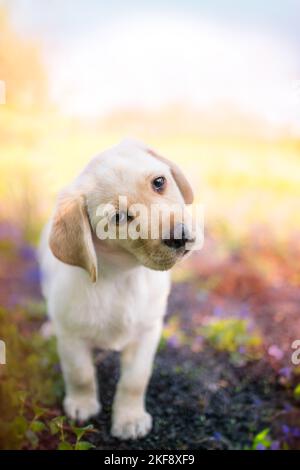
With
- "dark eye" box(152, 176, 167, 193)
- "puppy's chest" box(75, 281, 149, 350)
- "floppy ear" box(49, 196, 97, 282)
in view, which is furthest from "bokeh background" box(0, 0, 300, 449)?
"dark eye" box(152, 176, 167, 193)

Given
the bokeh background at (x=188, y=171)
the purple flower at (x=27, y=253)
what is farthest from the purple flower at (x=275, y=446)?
the purple flower at (x=27, y=253)

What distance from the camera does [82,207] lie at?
176 cm

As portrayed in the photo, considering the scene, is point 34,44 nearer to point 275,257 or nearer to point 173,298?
point 173,298

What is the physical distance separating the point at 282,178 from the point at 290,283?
79 centimetres

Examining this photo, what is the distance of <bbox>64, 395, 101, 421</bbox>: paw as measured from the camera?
2188 mm

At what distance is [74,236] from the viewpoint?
5.75 ft

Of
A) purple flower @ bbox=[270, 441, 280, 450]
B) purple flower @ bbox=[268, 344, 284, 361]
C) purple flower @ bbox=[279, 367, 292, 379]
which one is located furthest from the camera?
purple flower @ bbox=[268, 344, 284, 361]

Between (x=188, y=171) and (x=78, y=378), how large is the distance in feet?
5.86

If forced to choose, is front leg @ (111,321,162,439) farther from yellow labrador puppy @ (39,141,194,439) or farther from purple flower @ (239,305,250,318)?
purple flower @ (239,305,250,318)

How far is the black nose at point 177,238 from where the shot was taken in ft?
5.40

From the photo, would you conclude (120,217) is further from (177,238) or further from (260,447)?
(260,447)

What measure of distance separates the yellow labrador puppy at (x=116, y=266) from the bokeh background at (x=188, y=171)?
15cm

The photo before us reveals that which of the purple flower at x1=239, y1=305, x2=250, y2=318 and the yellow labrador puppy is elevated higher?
the yellow labrador puppy
